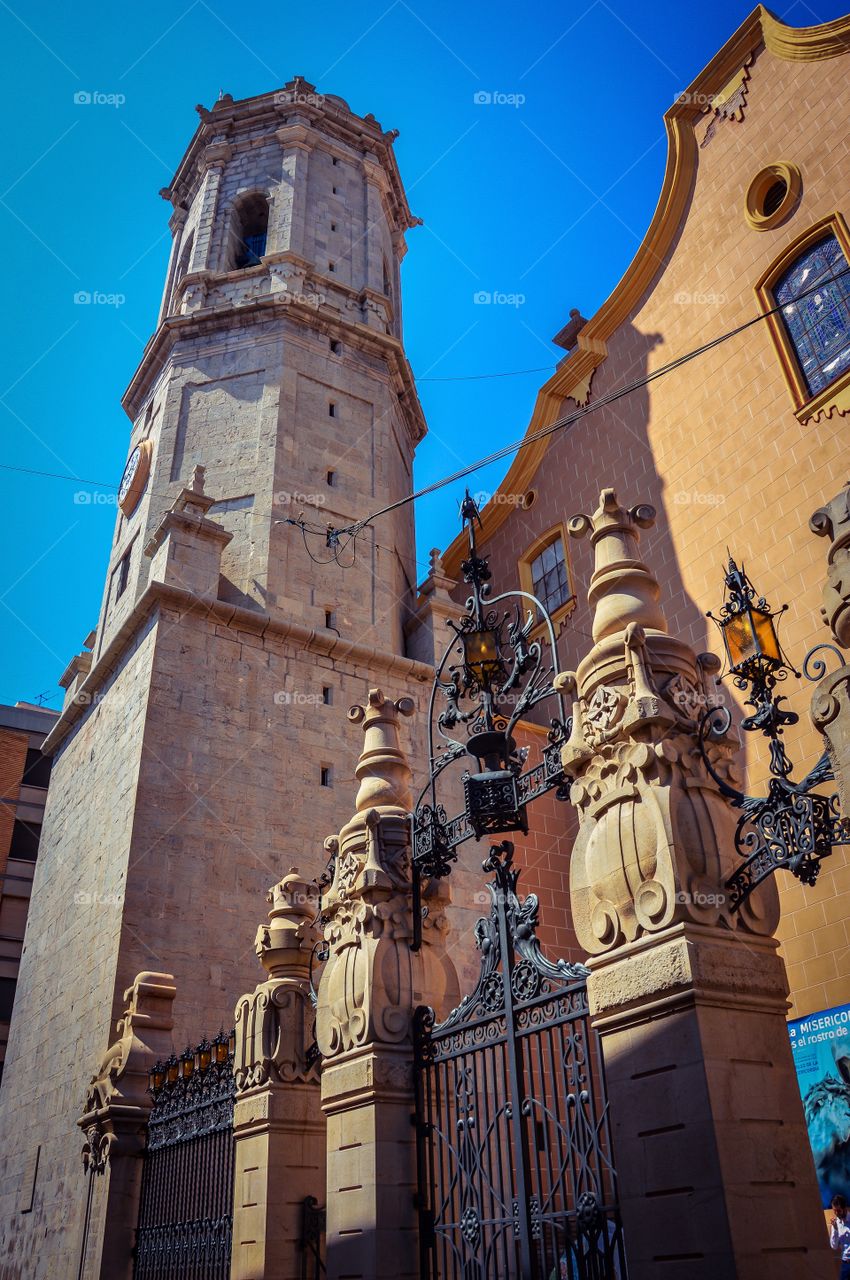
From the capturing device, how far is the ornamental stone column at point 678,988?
5355 mm

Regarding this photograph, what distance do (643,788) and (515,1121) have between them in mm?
2344

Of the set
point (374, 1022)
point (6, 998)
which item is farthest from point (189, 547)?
point (6, 998)

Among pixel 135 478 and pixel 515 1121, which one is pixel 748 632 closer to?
pixel 515 1121

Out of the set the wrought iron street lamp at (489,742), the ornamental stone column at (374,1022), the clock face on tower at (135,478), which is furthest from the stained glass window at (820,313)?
the clock face on tower at (135,478)

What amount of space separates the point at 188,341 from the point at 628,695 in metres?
19.8

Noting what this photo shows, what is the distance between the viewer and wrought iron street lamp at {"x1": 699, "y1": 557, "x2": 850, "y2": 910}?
5.75 meters

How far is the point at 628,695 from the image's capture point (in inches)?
266

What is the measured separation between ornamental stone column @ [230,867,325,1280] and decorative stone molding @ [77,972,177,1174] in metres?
3.11

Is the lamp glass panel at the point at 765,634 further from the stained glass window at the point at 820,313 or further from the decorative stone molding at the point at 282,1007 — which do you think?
the stained glass window at the point at 820,313

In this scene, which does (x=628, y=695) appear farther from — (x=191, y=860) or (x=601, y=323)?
(x=601, y=323)

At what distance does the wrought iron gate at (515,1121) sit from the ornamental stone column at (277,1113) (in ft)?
4.80

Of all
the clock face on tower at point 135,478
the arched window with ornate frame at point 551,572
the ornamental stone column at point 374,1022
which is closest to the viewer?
the ornamental stone column at point 374,1022

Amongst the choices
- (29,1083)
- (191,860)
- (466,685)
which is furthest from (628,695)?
(29,1083)

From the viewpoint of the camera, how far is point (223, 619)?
732 inches
